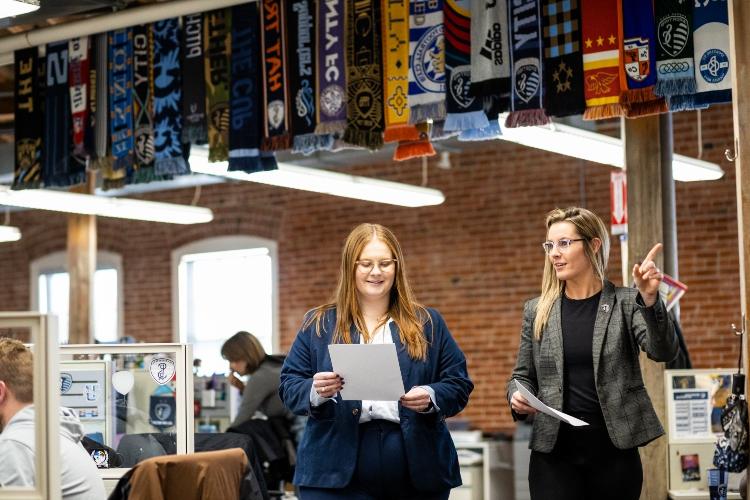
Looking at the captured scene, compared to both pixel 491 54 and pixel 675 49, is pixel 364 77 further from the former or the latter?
pixel 675 49

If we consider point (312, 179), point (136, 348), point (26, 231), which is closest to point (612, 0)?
point (136, 348)

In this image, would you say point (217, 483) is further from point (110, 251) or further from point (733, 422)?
point (110, 251)

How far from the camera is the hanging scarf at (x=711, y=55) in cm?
514

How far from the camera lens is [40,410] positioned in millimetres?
3193

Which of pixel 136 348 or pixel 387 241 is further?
pixel 136 348

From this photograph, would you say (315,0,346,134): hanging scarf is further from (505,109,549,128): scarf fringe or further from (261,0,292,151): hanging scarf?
(505,109,549,128): scarf fringe

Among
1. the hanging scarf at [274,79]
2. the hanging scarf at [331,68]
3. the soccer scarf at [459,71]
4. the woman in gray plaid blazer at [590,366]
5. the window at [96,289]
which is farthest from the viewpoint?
the window at [96,289]

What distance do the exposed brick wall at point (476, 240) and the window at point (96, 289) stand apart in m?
0.17

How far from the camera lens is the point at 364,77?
19.9 feet

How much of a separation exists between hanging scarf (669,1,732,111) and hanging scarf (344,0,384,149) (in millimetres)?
1638

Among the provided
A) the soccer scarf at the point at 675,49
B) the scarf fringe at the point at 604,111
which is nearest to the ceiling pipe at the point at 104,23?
the scarf fringe at the point at 604,111

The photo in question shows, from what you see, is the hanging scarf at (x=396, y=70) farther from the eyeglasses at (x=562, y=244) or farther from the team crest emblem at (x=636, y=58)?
the eyeglasses at (x=562, y=244)

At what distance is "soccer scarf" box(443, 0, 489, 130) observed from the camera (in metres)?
5.77

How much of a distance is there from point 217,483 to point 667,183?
4.91m
